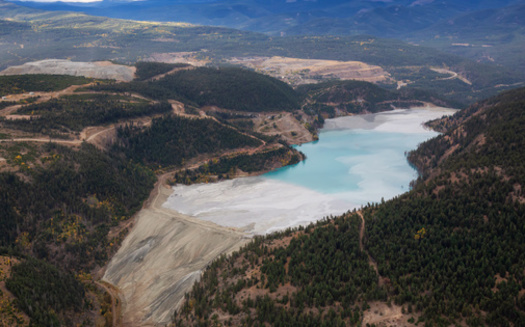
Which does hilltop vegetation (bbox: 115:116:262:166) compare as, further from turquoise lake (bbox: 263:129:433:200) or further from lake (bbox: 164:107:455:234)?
turquoise lake (bbox: 263:129:433:200)

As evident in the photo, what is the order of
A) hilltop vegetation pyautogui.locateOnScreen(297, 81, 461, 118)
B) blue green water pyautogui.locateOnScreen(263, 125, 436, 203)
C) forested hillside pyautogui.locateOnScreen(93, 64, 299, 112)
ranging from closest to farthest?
blue green water pyautogui.locateOnScreen(263, 125, 436, 203), forested hillside pyautogui.locateOnScreen(93, 64, 299, 112), hilltop vegetation pyautogui.locateOnScreen(297, 81, 461, 118)

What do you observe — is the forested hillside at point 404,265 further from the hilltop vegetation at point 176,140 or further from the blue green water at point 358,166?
the hilltop vegetation at point 176,140

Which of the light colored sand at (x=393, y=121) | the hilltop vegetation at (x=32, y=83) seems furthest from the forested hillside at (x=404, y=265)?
the light colored sand at (x=393, y=121)


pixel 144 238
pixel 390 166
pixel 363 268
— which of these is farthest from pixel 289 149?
pixel 363 268

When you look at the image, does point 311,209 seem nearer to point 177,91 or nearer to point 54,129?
point 54,129

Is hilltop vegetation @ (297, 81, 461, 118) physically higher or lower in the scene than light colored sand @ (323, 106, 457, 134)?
higher

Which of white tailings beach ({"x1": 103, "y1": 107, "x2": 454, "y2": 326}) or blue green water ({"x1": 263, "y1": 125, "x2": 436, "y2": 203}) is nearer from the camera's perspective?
white tailings beach ({"x1": 103, "y1": 107, "x2": 454, "y2": 326})

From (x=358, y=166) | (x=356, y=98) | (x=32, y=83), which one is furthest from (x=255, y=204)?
(x=356, y=98)

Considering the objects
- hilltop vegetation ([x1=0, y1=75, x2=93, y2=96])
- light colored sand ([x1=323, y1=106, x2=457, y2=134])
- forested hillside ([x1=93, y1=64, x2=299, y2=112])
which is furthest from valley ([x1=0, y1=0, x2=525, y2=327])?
light colored sand ([x1=323, y1=106, x2=457, y2=134])
